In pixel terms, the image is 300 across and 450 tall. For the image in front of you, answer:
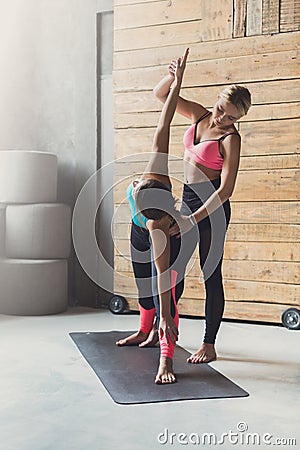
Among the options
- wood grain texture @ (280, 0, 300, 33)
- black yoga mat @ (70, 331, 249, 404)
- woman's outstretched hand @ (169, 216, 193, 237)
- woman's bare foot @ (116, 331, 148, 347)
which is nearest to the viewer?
black yoga mat @ (70, 331, 249, 404)

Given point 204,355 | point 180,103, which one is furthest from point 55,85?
point 204,355

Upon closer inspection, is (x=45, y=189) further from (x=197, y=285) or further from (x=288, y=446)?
(x=288, y=446)

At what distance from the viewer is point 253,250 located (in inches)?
185

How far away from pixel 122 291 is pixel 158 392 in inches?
83.6

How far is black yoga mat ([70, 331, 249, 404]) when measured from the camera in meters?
2.97

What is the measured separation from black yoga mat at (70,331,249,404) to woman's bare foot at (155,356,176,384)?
29mm

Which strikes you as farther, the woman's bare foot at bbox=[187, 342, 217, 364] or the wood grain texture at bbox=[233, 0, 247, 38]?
the wood grain texture at bbox=[233, 0, 247, 38]

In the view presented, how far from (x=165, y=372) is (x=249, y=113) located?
214 cm

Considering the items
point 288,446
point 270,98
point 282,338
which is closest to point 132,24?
point 270,98

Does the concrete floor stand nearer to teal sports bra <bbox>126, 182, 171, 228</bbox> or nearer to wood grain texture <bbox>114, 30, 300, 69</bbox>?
teal sports bra <bbox>126, 182, 171, 228</bbox>

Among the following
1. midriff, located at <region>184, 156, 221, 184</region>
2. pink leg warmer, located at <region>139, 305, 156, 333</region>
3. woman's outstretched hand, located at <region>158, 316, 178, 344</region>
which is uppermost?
midriff, located at <region>184, 156, 221, 184</region>

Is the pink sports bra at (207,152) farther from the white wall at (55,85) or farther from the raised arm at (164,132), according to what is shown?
the white wall at (55,85)

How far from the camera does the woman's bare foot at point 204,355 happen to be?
3541 mm

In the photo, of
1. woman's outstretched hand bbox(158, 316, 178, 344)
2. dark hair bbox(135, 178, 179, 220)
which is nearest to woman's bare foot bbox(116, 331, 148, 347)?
woman's outstretched hand bbox(158, 316, 178, 344)
